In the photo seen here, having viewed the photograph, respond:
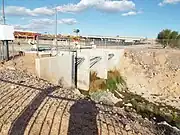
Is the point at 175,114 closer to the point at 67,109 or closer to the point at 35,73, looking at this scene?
the point at 35,73

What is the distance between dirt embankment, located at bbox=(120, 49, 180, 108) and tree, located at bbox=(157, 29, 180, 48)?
11330mm

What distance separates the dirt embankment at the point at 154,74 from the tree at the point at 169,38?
11.3m

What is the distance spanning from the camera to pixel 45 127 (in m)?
7.32

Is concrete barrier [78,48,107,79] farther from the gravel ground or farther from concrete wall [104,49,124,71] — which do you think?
the gravel ground

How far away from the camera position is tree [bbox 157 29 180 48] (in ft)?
162

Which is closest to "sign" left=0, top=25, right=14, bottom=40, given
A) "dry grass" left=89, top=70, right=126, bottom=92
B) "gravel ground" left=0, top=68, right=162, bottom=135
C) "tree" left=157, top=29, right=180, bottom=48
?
"gravel ground" left=0, top=68, right=162, bottom=135

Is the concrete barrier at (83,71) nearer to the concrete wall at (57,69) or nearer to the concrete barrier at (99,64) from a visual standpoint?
the concrete wall at (57,69)

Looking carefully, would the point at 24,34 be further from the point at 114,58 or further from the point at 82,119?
the point at 82,119

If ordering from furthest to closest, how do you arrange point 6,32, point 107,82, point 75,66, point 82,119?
1. point 107,82
2. point 75,66
3. point 6,32
4. point 82,119

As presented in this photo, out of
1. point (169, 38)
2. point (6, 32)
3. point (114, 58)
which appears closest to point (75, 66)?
point (6, 32)

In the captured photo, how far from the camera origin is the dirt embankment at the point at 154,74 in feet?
88.6

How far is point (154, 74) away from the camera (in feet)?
108

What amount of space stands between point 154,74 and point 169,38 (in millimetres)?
36534

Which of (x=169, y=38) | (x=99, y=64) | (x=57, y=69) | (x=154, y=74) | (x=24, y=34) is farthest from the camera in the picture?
(x=169, y=38)
